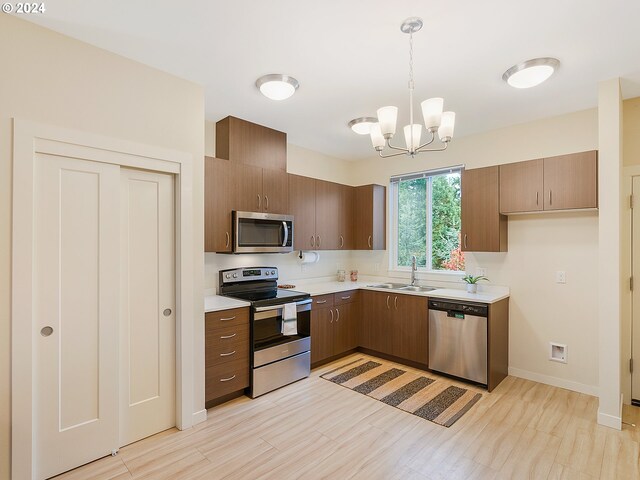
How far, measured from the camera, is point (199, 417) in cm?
267

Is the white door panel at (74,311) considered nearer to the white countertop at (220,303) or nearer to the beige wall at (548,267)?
the white countertop at (220,303)

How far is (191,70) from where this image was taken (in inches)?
97.8

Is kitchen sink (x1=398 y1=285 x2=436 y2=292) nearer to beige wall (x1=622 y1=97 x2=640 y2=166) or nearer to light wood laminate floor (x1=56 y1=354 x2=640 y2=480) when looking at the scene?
light wood laminate floor (x1=56 y1=354 x2=640 y2=480)

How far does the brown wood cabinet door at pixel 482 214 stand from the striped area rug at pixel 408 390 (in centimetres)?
150

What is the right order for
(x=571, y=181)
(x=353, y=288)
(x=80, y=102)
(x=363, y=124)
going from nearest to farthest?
(x=80, y=102)
(x=571, y=181)
(x=363, y=124)
(x=353, y=288)

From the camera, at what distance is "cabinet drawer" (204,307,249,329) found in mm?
2803

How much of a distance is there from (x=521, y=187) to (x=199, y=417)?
11.9ft

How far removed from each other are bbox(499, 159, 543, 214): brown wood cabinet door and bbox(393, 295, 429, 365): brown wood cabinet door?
1330 millimetres

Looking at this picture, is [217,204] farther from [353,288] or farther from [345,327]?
[345,327]

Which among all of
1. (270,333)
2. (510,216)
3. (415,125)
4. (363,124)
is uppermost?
(363,124)

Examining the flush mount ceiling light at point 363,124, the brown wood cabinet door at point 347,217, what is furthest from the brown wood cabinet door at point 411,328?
the flush mount ceiling light at point 363,124

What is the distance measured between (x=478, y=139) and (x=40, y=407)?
461 cm

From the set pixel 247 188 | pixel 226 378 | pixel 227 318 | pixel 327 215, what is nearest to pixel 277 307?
pixel 227 318

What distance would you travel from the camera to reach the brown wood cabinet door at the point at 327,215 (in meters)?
4.24
